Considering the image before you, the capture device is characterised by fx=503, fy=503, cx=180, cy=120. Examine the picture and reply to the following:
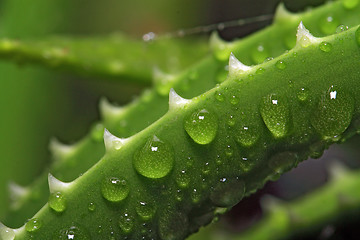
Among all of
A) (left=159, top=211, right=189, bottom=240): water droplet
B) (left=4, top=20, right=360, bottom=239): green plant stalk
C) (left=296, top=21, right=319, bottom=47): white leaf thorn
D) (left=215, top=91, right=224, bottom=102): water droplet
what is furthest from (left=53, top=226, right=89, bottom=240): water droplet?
(left=296, top=21, right=319, bottom=47): white leaf thorn

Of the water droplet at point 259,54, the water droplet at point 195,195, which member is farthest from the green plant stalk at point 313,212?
the water droplet at point 195,195

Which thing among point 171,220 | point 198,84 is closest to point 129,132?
point 198,84

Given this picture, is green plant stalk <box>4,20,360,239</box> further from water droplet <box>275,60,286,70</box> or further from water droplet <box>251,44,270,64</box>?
water droplet <box>251,44,270,64</box>

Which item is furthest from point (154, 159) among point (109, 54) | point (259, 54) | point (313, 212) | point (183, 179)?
point (109, 54)

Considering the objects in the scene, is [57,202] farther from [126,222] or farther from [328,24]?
[328,24]

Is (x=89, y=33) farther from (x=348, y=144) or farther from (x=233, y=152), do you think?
(x=233, y=152)

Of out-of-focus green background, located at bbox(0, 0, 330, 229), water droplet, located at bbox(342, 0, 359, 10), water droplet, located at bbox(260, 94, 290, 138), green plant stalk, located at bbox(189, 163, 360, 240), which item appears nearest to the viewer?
water droplet, located at bbox(260, 94, 290, 138)
